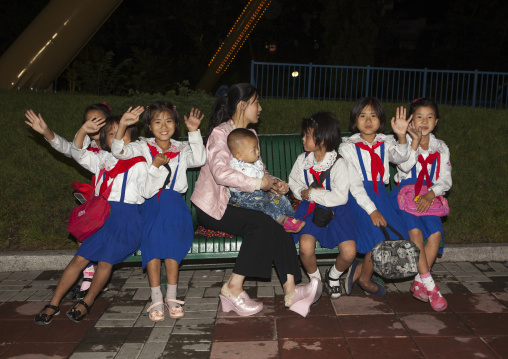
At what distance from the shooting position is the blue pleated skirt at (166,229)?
152 inches

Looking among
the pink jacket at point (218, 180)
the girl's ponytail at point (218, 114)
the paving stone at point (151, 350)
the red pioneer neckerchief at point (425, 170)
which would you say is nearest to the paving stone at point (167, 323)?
the paving stone at point (151, 350)

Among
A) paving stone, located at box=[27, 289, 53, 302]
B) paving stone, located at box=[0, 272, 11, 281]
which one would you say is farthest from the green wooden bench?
paving stone, located at box=[0, 272, 11, 281]

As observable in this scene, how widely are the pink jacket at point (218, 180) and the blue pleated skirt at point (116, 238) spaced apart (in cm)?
51

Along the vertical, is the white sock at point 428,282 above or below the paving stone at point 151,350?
above

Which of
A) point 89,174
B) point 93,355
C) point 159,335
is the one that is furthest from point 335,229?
point 89,174

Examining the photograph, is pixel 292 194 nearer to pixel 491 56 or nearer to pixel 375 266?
pixel 375 266

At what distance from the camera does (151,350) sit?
3.37 meters

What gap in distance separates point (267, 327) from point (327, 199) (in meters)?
1.07

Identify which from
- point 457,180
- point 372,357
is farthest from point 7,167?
point 457,180

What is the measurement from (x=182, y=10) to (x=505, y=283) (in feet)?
89.6

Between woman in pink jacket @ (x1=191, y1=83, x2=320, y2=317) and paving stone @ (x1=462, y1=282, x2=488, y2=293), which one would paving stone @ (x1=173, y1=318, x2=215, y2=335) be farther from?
paving stone @ (x1=462, y1=282, x2=488, y2=293)

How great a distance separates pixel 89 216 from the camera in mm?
3785

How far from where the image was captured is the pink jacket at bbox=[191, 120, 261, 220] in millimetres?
3891

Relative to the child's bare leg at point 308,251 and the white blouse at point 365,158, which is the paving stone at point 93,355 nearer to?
the child's bare leg at point 308,251
